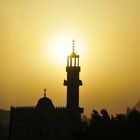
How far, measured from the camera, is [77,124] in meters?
82.1

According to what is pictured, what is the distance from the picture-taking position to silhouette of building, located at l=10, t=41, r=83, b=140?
8169cm

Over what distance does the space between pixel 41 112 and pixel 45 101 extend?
153 centimetres

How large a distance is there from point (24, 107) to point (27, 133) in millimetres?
3432

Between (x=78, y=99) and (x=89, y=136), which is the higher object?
(x=78, y=99)

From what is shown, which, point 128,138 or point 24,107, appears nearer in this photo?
point 128,138

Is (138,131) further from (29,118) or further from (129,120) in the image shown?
(29,118)

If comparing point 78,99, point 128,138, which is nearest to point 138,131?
point 128,138

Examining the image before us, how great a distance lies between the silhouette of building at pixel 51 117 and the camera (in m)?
81.7

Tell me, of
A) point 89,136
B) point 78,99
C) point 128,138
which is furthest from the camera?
point 78,99

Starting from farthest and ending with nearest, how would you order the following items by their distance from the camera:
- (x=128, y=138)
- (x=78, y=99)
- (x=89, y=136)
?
(x=78, y=99), (x=89, y=136), (x=128, y=138)

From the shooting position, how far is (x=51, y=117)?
83.0 metres

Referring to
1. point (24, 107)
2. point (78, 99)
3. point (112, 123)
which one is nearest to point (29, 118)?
point (24, 107)

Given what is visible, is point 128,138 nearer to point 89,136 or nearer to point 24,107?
point 89,136

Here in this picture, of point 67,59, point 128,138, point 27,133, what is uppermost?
point 67,59
